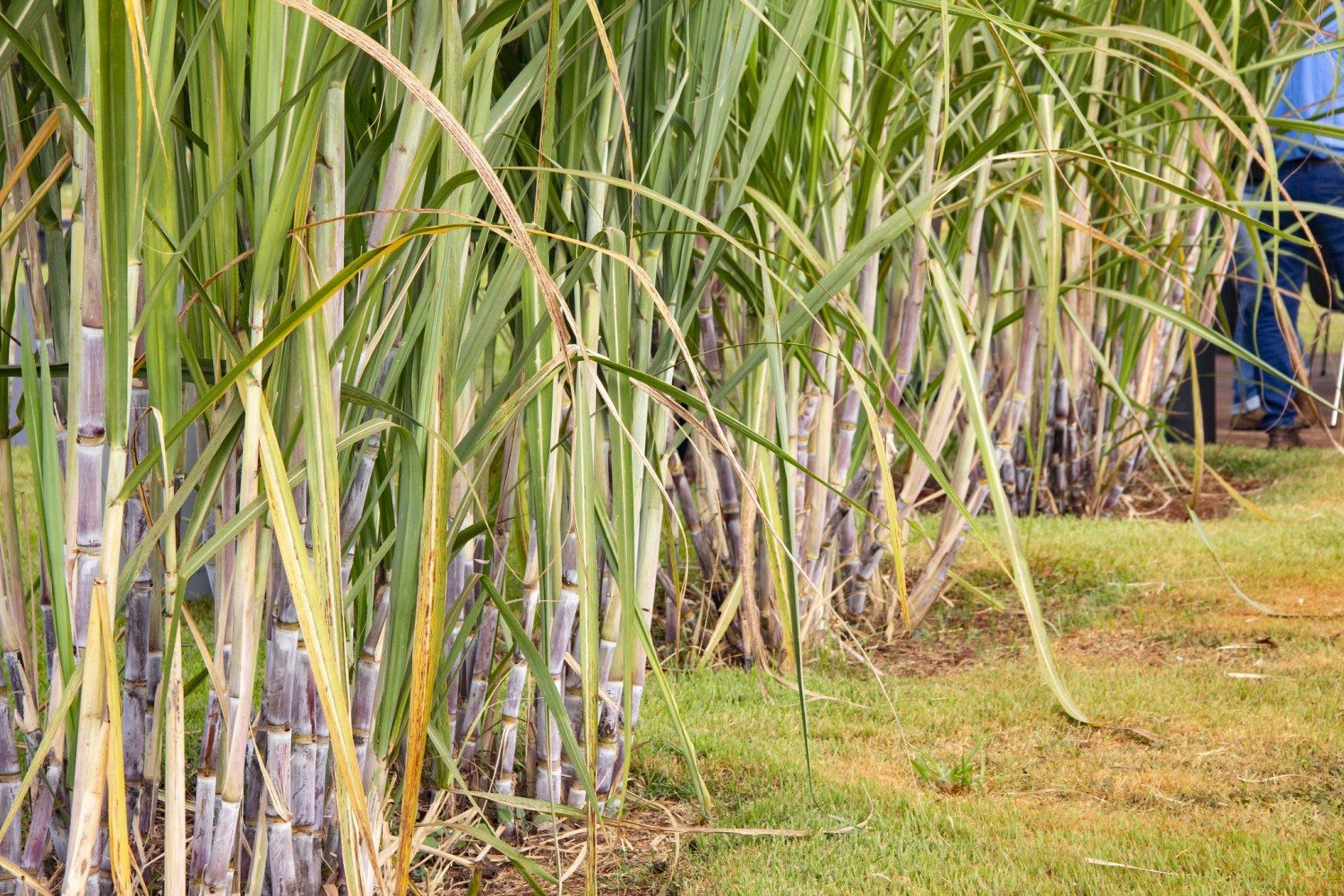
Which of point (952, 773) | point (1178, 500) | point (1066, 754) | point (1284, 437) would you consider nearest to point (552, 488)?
point (952, 773)

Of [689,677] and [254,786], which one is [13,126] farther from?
[689,677]

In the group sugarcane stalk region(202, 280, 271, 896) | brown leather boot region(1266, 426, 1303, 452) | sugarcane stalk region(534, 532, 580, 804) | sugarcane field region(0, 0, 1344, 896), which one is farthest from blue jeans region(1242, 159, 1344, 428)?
sugarcane stalk region(202, 280, 271, 896)

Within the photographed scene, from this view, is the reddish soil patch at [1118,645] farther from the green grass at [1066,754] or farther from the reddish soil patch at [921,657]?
the reddish soil patch at [921,657]

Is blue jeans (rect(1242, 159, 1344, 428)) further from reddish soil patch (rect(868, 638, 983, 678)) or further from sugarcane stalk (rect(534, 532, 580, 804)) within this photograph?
sugarcane stalk (rect(534, 532, 580, 804))

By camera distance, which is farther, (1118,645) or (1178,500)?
(1178,500)

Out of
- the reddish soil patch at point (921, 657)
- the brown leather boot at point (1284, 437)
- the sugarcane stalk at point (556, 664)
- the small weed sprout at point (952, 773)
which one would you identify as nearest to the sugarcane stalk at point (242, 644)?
the sugarcane stalk at point (556, 664)

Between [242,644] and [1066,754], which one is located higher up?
[242,644]

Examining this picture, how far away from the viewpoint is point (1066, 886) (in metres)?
1.11

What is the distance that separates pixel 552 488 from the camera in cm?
102

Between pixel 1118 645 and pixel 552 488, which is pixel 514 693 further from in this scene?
pixel 1118 645

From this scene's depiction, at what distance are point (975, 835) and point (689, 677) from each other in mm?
600

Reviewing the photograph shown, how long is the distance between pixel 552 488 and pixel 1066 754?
830 mm

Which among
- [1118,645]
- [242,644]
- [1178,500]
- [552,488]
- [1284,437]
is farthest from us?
[1284,437]

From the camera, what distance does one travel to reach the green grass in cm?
116
